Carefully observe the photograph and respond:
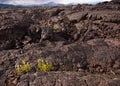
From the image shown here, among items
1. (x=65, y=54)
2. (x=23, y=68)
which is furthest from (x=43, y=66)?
(x=65, y=54)

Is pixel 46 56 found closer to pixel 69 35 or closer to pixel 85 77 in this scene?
pixel 85 77

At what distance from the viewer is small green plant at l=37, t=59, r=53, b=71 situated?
16.7 metres

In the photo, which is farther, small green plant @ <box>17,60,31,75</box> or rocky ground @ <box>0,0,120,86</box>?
small green plant @ <box>17,60,31,75</box>

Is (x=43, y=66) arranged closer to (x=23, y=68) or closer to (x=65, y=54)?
(x=23, y=68)

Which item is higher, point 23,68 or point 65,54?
point 65,54

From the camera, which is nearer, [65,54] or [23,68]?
[23,68]

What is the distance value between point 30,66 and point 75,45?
13.8 ft

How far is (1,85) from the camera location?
15.6 metres

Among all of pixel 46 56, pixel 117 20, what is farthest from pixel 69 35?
pixel 46 56

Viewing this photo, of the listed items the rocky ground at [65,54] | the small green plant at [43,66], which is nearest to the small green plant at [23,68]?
the rocky ground at [65,54]

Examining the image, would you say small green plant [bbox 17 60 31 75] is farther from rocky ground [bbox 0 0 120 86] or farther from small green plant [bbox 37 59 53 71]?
small green plant [bbox 37 59 53 71]

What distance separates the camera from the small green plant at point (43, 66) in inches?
657

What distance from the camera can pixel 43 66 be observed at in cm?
1683

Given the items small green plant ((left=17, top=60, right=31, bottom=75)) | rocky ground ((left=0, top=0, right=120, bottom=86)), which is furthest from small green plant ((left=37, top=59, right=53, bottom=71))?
small green plant ((left=17, top=60, right=31, bottom=75))
